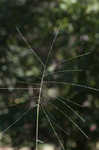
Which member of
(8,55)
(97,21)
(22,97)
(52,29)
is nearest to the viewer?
(97,21)

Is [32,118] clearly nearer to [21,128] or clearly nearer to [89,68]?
[21,128]

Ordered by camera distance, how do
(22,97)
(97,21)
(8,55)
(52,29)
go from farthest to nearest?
(8,55), (52,29), (22,97), (97,21)

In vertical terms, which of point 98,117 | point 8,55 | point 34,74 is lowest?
point 98,117

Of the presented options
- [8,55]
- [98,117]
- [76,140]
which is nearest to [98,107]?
[98,117]

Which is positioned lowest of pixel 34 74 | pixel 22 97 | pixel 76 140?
pixel 76 140

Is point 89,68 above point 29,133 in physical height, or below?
above

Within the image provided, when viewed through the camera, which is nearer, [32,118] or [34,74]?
[32,118]

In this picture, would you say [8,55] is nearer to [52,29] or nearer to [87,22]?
[52,29]

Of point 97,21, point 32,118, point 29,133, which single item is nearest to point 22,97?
Result: point 32,118

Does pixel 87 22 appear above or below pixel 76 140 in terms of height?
above
